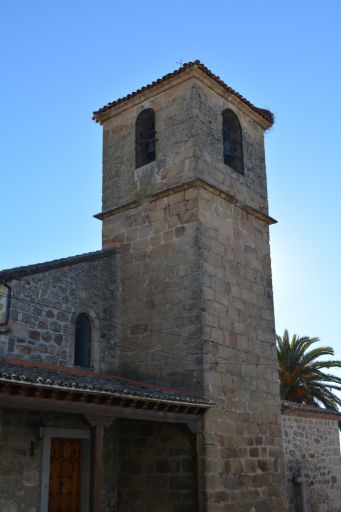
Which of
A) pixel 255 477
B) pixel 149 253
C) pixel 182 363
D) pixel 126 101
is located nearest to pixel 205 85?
pixel 126 101

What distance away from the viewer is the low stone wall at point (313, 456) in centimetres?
1323

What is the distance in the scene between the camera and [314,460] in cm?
1419

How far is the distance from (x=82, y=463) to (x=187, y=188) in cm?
533

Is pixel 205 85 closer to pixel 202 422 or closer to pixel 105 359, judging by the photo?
→ pixel 105 359

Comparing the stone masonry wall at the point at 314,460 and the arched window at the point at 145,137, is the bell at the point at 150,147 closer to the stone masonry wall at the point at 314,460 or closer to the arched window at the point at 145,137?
the arched window at the point at 145,137

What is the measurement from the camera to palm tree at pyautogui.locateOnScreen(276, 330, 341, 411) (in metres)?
Answer: 19.2

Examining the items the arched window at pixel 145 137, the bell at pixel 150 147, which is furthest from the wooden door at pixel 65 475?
the bell at pixel 150 147

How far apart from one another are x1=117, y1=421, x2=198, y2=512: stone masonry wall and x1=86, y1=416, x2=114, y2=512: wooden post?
1972 millimetres

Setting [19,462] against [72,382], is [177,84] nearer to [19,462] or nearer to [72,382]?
[72,382]

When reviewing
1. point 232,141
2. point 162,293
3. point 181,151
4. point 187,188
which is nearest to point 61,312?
point 162,293

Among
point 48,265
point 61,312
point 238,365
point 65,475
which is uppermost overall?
point 48,265

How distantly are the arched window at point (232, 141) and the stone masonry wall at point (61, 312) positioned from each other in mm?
3370

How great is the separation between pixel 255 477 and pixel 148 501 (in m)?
2.01

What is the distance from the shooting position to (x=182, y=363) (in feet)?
34.6
